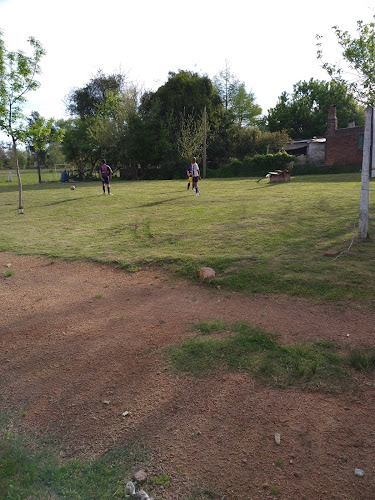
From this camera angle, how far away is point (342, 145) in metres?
34.4

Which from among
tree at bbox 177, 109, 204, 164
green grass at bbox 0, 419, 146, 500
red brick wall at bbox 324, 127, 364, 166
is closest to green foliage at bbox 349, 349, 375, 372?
green grass at bbox 0, 419, 146, 500

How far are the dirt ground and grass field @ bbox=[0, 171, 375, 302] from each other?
816 mm

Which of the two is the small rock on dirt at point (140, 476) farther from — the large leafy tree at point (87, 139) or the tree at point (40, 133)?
the large leafy tree at point (87, 139)

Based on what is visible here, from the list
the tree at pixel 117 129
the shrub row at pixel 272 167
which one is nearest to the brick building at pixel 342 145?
the shrub row at pixel 272 167

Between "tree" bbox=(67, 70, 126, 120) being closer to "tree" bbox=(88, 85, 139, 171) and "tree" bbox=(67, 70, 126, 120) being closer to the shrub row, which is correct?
"tree" bbox=(88, 85, 139, 171)

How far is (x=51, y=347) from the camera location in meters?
4.91

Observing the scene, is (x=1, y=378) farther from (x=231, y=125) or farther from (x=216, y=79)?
(x=216, y=79)

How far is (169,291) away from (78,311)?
5.09 feet

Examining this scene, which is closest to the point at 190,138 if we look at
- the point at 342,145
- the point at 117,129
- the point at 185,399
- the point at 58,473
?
the point at 117,129

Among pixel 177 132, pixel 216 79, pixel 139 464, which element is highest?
pixel 216 79

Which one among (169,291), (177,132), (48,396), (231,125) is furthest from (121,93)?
(48,396)

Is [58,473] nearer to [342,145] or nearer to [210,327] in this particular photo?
[210,327]

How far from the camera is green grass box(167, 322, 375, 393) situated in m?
3.82

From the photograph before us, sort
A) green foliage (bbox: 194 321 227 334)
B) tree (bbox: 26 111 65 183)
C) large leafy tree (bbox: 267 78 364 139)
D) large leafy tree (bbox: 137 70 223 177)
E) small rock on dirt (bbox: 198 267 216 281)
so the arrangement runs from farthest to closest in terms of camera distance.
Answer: large leafy tree (bbox: 267 78 364 139), large leafy tree (bbox: 137 70 223 177), tree (bbox: 26 111 65 183), small rock on dirt (bbox: 198 267 216 281), green foliage (bbox: 194 321 227 334)
